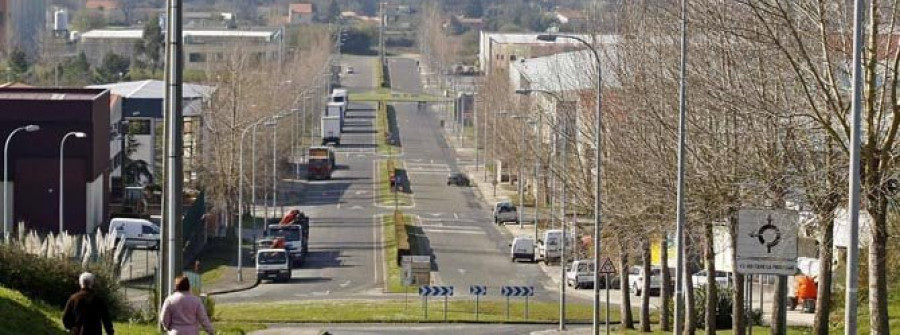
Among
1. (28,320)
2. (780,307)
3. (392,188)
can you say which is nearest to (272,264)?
(392,188)

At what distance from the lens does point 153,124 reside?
97.9 m

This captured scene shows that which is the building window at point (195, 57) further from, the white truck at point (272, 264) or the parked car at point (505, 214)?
the white truck at point (272, 264)

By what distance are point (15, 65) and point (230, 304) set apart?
264 ft

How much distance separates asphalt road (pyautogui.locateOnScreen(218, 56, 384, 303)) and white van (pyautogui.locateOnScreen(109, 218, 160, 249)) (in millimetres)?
5273

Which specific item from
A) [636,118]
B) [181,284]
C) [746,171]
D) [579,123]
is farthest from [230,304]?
[181,284]

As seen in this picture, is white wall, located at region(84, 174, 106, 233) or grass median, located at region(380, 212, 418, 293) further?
white wall, located at region(84, 174, 106, 233)

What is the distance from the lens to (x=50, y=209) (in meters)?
75.4

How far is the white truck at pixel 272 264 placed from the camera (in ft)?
233

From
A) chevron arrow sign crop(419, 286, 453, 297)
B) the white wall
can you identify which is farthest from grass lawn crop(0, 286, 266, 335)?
the white wall

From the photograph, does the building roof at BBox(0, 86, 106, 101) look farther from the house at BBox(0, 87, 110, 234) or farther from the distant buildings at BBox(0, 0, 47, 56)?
the distant buildings at BBox(0, 0, 47, 56)

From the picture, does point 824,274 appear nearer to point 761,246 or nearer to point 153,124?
point 761,246

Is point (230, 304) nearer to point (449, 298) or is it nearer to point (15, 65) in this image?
point (449, 298)

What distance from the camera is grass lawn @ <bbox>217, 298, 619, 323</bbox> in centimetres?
5638

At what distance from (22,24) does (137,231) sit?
11699cm
